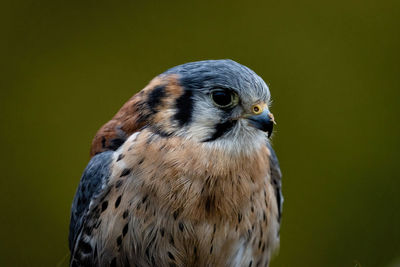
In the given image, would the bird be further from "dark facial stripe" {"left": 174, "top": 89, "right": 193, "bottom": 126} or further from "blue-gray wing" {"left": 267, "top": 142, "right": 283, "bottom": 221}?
"blue-gray wing" {"left": 267, "top": 142, "right": 283, "bottom": 221}

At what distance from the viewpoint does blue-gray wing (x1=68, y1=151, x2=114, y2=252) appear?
2.18 meters

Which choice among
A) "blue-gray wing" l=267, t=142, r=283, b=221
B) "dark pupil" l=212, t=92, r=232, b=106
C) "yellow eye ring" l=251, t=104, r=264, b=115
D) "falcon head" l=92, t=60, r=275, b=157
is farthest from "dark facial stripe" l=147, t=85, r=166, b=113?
"blue-gray wing" l=267, t=142, r=283, b=221

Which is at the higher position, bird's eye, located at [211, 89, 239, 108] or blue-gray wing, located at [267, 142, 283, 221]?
bird's eye, located at [211, 89, 239, 108]

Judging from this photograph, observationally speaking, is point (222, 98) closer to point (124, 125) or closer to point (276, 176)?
point (124, 125)

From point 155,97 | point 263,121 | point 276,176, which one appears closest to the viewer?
point 263,121

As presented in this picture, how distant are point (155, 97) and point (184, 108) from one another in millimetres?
135

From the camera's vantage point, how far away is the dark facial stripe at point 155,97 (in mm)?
2150

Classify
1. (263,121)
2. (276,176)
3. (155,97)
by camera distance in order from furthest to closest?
1. (276,176)
2. (155,97)
3. (263,121)

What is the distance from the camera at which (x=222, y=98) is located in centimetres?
207

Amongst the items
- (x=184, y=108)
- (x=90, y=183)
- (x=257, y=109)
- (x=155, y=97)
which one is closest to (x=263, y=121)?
(x=257, y=109)

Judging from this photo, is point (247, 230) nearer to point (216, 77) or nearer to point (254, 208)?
point (254, 208)

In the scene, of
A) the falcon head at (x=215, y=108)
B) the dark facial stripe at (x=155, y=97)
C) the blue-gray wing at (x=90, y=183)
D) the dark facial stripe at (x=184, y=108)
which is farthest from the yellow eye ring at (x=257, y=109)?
the blue-gray wing at (x=90, y=183)

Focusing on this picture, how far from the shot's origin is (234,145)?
2.09m

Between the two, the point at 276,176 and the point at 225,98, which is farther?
the point at 276,176
